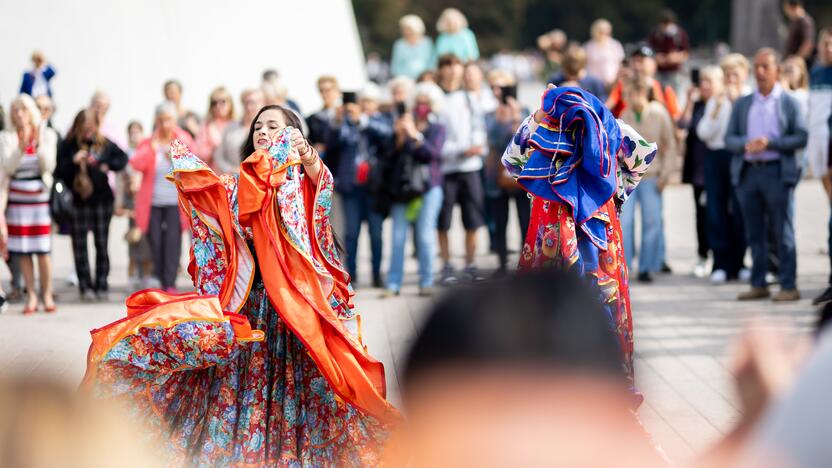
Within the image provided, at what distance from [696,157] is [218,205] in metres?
6.77

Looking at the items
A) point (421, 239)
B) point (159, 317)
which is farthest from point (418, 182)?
point (159, 317)

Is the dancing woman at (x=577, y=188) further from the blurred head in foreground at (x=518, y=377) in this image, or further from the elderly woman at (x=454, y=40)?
the elderly woman at (x=454, y=40)

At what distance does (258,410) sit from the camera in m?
5.19

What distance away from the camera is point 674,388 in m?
7.06

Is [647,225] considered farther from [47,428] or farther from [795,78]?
[47,428]

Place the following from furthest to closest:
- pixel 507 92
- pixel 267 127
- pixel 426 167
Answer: pixel 507 92 → pixel 426 167 → pixel 267 127

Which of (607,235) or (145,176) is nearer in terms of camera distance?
(607,235)

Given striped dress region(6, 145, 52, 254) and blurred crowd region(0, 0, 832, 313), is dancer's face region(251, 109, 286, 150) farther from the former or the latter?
striped dress region(6, 145, 52, 254)

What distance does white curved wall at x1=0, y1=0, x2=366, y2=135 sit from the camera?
15625 mm

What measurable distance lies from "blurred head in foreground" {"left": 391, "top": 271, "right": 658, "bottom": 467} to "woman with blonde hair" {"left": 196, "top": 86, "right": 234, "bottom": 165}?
994 cm

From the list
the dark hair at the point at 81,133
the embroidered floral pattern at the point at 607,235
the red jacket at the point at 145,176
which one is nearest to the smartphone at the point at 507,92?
the red jacket at the point at 145,176

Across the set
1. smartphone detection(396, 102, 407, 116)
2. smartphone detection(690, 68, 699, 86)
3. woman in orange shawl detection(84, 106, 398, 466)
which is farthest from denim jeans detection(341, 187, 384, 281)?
woman in orange shawl detection(84, 106, 398, 466)

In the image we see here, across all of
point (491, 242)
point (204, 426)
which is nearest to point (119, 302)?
point (491, 242)

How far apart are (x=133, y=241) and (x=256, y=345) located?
18.2ft
